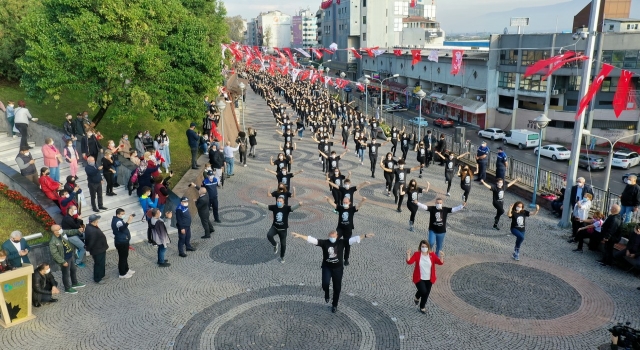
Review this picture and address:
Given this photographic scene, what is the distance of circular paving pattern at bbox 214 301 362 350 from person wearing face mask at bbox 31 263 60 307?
388 cm

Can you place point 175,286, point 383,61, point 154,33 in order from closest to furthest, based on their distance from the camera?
1. point 175,286
2. point 154,33
3. point 383,61

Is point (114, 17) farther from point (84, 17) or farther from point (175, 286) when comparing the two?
point (175, 286)

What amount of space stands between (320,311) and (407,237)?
464cm

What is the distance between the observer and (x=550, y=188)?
1673 centimetres

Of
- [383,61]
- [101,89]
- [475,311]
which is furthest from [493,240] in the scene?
[383,61]

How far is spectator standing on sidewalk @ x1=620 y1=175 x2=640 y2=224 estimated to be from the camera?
41.2 feet

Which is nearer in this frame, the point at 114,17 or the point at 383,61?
the point at 114,17

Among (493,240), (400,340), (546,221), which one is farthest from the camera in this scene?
(546,221)

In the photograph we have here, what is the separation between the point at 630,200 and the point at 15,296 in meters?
15.0

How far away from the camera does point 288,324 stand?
8.84 metres

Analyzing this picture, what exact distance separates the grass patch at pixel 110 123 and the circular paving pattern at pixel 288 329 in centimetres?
1036

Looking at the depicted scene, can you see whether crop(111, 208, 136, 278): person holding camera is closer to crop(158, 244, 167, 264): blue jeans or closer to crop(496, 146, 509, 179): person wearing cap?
crop(158, 244, 167, 264): blue jeans

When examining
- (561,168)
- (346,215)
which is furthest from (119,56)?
(561,168)

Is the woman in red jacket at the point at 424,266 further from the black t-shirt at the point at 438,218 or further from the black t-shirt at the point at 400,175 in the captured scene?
the black t-shirt at the point at 400,175
